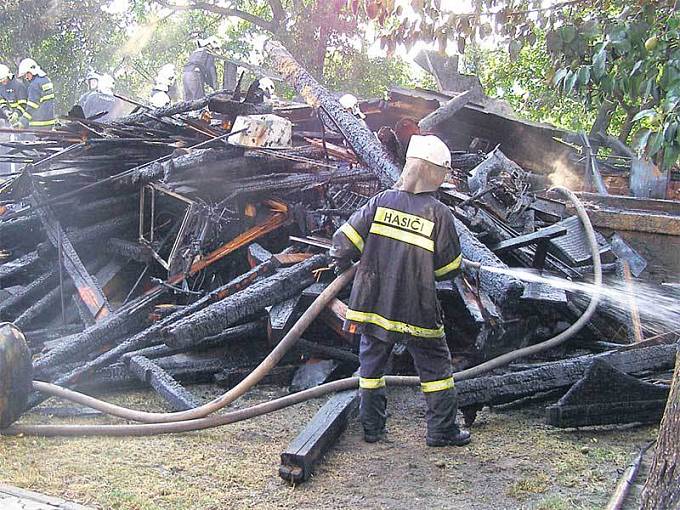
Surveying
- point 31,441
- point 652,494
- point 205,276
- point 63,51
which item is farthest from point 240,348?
point 63,51

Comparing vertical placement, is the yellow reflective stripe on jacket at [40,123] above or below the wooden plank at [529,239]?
above

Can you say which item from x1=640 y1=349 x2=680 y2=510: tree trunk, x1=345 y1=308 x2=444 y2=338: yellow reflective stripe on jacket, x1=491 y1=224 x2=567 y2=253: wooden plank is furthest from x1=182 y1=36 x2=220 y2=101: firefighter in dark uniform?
x1=640 y1=349 x2=680 y2=510: tree trunk

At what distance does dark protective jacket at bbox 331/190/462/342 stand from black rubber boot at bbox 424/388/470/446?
41 centimetres

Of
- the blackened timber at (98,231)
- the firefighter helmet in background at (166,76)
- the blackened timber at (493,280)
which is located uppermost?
the firefighter helmet in background at (166,76)

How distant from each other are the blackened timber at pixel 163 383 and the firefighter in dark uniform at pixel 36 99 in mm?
10304

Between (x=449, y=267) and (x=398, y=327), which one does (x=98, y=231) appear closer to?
(x=398, y=327)

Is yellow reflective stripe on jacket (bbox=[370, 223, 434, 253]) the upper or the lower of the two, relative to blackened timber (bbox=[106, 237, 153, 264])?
upper

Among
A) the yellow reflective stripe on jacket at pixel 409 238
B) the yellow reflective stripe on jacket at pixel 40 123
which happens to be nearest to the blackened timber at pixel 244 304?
the yellow reflective stripe on jacket at pixel 409 238

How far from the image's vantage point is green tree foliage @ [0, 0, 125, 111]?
22.4 meters

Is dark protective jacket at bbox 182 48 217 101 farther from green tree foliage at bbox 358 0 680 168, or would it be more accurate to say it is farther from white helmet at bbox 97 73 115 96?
green tree foliage at bbox 358 0 680 168

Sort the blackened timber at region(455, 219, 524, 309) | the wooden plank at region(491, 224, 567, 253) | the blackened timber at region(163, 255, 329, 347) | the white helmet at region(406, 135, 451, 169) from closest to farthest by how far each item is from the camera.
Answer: the white helmet at region(406, 135, 451, 169)
the blackened timber at region(455, 219, 524, 309)
the blackened timber at region(163, 255, 329, 347)
the wooden plank at region(491, 224, 567, 253)

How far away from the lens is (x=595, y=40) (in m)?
4.35

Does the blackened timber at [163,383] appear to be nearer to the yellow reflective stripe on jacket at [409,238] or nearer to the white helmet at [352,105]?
the yellow reflective stripe on jacket at [409,238]

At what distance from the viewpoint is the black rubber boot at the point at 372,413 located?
4641 mm
